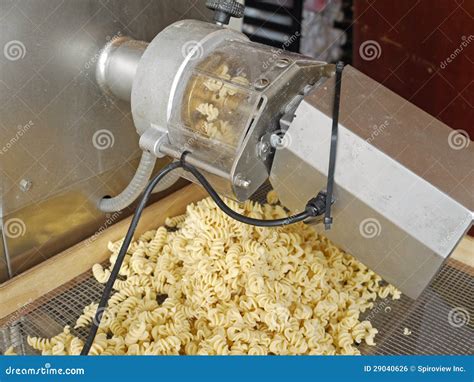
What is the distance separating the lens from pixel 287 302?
1.31 metres

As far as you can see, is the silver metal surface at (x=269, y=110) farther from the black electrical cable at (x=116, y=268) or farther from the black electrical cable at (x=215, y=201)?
the black electrical cable at (x=116, y=268)

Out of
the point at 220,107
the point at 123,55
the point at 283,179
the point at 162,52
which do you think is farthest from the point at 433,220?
the point at 123,55

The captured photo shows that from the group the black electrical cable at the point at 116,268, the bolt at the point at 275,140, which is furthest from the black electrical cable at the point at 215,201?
the bolt at the point at 275,140

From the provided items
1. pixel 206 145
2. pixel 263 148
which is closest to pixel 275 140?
pixel 263 148

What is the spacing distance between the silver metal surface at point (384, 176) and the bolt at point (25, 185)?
494 mm

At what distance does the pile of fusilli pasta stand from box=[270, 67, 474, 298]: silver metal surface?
0.24 meters

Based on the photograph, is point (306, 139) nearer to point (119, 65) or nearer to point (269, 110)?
point (269, 110)

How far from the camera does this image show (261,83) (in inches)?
43.1

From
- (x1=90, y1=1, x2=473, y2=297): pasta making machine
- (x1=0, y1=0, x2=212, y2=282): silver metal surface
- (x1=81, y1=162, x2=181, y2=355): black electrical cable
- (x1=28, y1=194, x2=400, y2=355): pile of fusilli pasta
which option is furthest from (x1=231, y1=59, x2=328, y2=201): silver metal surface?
Answer: (x1=0, y1=0, x2=212, y2=282): silver metal surface

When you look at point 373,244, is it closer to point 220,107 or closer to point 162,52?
point 220,107

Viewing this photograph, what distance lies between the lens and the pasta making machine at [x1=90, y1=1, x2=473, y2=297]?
1001 mm

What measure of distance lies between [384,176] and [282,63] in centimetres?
27

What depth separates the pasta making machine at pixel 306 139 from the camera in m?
1.00

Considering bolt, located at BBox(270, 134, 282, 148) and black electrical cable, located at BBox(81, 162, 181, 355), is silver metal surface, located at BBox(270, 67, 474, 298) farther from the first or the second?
black electrical cable, located at BBox(81, 162, 181, 355)
